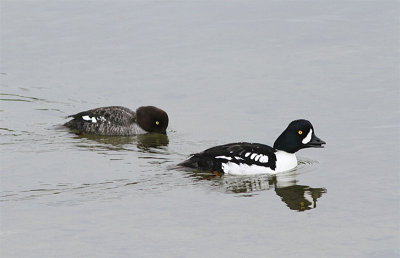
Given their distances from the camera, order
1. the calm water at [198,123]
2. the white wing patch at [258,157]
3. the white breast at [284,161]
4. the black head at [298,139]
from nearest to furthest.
A: the calm water at [198,123] → the white wing patch at [258,157] → the white breast at [284,161] → the black head at [298,139]

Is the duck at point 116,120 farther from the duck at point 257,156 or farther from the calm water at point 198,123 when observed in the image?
the duck at point 257,156

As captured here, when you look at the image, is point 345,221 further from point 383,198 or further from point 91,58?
point 91,58

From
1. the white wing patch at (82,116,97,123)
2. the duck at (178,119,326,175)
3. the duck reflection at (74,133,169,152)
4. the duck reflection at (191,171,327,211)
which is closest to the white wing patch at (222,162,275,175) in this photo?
the duck at (178,119,326,175)

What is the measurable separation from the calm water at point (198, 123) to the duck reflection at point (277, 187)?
45 millimetres

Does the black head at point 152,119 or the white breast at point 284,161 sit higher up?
the black head at point 152,119

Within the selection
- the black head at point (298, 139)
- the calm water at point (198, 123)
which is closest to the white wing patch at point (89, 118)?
the calm water at point (198, 123)

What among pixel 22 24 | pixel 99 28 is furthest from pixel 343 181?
pixel 22 24

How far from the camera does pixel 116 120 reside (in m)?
17.9

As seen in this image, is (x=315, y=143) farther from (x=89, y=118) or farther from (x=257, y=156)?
(x=89, y=118)

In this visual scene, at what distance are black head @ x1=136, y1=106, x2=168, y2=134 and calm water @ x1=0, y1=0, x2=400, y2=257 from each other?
27cm

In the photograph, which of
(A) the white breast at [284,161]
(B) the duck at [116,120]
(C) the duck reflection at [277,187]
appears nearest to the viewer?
(C) the duck reflection at [277,187]

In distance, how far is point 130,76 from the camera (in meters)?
20.4

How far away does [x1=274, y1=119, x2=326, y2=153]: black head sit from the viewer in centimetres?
1495

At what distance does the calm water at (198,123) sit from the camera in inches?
450
